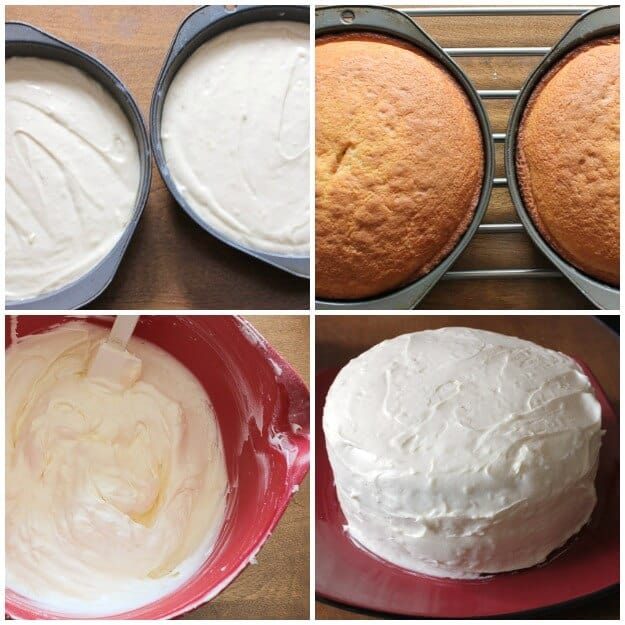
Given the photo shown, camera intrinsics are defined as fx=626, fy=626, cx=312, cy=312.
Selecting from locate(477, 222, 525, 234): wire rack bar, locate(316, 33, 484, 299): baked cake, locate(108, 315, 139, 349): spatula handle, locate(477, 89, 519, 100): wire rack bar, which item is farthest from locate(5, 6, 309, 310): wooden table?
locate(477, 89, 519, 100): wire rack bar

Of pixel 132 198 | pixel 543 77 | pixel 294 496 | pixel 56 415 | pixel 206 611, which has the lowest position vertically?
pixel 206 611

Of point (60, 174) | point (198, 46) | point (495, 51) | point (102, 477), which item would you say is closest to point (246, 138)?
point (198, 46)

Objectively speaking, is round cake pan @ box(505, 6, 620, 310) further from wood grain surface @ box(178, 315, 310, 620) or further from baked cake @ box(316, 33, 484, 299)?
wood grain surface @ box(178, 315, 310, 620)

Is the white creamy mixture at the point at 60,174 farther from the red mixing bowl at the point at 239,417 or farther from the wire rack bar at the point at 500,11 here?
the wire rack bar at the point at 500,11

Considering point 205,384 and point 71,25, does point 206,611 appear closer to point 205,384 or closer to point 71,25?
point 205,384

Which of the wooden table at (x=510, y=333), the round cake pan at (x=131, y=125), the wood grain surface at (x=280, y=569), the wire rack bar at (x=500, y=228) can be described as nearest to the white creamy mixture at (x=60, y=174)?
the round cake pan at (x=131, y=125)

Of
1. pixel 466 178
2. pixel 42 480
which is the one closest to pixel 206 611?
pixel 42 480
